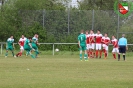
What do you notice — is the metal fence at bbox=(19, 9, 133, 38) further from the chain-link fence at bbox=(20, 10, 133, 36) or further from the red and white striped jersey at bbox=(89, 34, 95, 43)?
the red and white striped jersey at bbox=(89, 34, 95, 43)

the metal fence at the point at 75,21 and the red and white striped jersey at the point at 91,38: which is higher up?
the metal fence at the point at 75,21

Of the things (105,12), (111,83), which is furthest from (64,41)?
(111,83)

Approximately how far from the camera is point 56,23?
5328 cm

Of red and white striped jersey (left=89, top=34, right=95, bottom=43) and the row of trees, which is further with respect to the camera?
the row of trees

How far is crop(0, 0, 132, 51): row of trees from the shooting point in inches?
2056

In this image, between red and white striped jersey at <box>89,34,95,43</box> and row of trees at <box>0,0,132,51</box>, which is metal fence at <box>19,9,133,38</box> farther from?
red and white striped jersey at <box>89,34,95,43</box>

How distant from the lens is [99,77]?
21922mm

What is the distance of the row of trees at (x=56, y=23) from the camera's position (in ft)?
171

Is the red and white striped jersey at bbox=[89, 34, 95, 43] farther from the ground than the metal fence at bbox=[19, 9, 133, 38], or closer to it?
closer to it

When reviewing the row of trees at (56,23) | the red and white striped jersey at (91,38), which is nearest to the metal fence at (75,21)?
the row of trees at (56,23)

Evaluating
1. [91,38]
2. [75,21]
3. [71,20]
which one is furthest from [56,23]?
[91,38]

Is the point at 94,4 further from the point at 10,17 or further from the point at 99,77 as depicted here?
the point at 99,77

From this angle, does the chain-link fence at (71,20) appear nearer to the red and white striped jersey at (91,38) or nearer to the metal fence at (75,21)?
the metal fence at (75,21)

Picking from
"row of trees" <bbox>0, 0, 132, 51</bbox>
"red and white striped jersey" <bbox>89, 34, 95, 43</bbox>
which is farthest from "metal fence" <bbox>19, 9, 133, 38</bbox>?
"red and white striped jersey" <bbox>89, 34, 95, 43</bbox>
